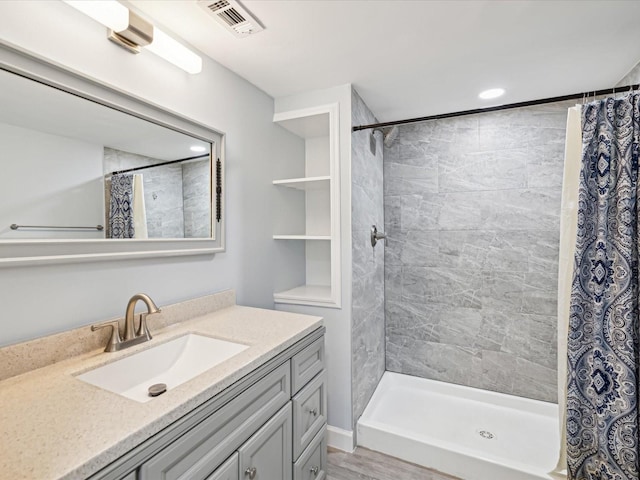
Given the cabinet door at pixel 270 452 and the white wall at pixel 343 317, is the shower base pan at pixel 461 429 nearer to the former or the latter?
the white wall at pixel 343 317

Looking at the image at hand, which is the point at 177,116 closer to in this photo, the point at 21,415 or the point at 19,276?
the point at 19,276

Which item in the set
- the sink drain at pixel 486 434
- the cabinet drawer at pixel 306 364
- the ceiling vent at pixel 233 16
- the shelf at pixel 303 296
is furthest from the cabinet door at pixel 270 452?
the ceiling vent at pixel 233 16

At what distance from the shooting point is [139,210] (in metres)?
1.30

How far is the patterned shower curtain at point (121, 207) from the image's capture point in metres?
1.19

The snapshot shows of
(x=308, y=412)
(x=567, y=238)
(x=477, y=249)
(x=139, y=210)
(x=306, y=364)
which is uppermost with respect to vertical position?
(x=139, y=210)

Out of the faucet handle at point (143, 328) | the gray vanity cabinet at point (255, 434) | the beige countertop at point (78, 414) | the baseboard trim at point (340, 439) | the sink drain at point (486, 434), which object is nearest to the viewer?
the beige countertop at point (78, 414)

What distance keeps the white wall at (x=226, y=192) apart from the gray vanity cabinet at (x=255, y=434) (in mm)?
632

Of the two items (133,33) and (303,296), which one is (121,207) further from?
(303,296)

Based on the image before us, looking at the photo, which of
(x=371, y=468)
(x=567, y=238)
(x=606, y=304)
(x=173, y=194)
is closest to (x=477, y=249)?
(x=567, y=238)

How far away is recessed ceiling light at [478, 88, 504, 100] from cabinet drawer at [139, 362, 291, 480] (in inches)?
85.9

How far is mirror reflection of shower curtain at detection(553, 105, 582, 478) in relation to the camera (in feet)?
4.98

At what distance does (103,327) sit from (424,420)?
2.17 metres

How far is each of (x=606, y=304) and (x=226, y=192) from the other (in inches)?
77.7

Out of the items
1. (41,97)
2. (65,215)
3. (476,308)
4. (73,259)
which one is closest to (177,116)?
(41,97)
